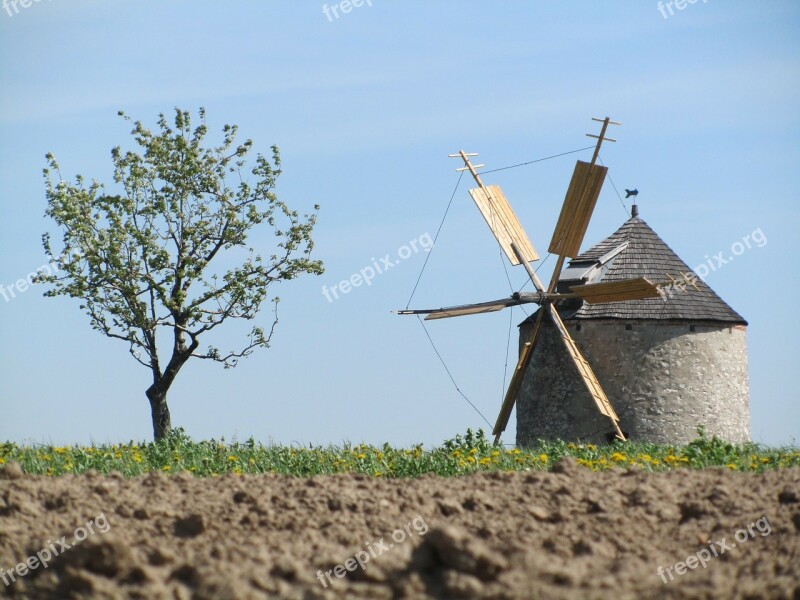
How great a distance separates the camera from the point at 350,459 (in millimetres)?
11766

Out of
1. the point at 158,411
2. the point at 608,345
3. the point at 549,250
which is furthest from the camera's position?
the point at 158,411

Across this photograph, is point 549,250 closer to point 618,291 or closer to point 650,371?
point 618,291

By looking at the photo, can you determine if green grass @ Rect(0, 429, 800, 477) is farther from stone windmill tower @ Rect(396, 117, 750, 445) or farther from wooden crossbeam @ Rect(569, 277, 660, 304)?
stone windmill tower @ Rect(396, 117, 750, 445)

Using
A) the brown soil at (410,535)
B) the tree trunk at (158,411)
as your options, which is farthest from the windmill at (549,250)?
the brown soil at (410,535)

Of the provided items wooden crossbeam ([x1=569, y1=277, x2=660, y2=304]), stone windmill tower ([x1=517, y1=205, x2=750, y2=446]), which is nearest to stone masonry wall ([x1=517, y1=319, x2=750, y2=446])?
stone windmill tower ([x1=517, y1=205, x2=750, y2=446])

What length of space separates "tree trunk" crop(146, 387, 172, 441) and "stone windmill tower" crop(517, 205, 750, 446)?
7370 millimetres

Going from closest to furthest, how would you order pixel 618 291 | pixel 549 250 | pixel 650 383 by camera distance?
pixel 618 291 → pixel 650 383 → pixel 549 250

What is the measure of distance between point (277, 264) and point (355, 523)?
46.3 feet

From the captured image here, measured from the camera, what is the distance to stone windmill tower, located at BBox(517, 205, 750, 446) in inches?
746

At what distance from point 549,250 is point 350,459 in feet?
31.2

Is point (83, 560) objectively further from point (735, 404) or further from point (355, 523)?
point (735, 404)

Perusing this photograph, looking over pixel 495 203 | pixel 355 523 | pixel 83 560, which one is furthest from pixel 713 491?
pixel 495 203

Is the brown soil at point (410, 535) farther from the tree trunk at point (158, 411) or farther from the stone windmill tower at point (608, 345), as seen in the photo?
the tree trunk at point (158, 411)

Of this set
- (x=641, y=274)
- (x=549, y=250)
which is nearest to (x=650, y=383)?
(x=641, y=274)
